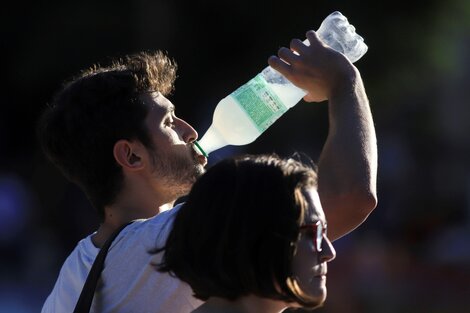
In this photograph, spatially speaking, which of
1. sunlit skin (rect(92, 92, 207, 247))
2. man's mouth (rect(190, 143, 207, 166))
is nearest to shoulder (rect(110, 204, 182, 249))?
sunlit skin (rect(92, 92, 207, 247))

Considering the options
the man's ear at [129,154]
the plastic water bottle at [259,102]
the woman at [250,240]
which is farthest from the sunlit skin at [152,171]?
the woman at [250,240]

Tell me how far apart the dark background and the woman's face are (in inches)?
386

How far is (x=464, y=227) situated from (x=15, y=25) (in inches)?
280

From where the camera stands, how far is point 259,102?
10.8 feet

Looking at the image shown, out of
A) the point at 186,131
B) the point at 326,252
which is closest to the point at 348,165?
the point at 326,252

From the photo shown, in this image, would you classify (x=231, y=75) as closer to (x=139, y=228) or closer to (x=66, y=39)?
(x=66, y=39)

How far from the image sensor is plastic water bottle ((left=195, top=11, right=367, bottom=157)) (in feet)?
10.8

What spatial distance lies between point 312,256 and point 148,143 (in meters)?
0.81

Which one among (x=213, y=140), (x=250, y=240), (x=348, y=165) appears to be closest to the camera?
(x=250, y=240)

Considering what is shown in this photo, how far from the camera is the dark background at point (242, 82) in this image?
13.3 metres

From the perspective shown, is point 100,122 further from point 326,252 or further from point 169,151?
point 326,252

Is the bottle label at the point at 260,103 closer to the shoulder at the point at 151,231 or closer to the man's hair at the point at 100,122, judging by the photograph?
the man's hair at the point at 100,122

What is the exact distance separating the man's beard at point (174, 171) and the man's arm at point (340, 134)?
381 mm

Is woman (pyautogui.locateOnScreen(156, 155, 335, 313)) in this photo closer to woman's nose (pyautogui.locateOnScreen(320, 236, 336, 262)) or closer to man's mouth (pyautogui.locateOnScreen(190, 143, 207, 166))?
woman's nose (pyautogui.locateOnScreen(320, 236, 336, 262))
